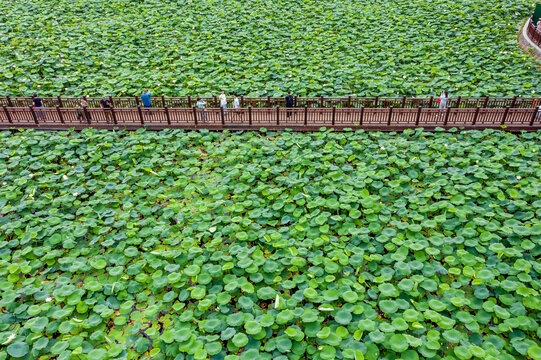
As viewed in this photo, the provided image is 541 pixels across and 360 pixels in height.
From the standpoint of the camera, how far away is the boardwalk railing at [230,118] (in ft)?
42.1

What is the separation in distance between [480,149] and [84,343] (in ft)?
41.9

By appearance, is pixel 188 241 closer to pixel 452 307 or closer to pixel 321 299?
pixel 321 299

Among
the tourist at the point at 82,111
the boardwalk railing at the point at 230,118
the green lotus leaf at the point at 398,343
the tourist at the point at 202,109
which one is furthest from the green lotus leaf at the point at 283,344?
the tourist at the point at 82,111

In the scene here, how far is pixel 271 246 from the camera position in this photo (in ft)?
28.7

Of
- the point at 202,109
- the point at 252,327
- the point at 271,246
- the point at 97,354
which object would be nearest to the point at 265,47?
the point at 202,109

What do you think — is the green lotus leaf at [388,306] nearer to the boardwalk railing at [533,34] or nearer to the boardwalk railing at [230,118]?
the boardwalk railing at [230,118]

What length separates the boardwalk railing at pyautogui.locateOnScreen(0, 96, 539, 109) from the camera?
44.5 ft

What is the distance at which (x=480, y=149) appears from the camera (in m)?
11.4

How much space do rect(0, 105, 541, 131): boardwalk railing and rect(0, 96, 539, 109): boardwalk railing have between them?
0.75 meters

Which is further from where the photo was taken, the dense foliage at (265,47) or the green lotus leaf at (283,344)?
the dense foliage at (265,47)

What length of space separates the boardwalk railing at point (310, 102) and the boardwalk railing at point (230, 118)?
753mm

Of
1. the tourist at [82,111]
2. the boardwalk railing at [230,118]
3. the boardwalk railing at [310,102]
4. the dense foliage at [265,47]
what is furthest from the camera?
the dense foliage at [265,47]

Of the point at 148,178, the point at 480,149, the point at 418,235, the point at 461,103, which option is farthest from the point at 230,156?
the point at 461,103

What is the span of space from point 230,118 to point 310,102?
11.7 ft
